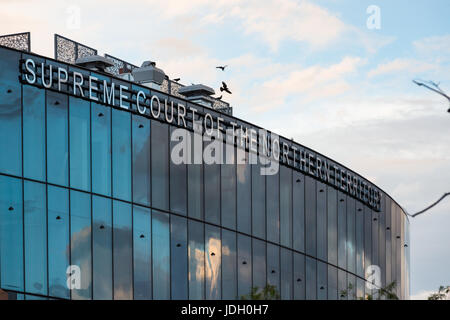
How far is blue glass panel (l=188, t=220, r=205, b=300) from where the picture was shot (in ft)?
144

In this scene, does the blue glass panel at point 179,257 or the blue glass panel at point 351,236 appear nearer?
the blue glass panel at point 179,257

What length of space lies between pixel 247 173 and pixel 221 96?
5006 mm

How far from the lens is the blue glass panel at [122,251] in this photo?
4022 centimetres

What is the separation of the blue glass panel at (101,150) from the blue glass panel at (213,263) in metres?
6.53

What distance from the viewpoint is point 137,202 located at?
135 feet

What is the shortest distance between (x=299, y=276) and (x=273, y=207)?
156 inches

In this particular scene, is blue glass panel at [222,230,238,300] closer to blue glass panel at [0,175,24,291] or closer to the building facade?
the building facade

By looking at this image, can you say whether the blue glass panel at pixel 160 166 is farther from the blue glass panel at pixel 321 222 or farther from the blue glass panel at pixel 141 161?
the blue glass panel at pixel 321 222

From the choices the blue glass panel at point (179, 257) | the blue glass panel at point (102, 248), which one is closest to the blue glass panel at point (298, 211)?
the blue glass panel at point (179, 257)

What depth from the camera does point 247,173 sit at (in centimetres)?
4809

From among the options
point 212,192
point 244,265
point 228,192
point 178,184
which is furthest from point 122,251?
point 244,265

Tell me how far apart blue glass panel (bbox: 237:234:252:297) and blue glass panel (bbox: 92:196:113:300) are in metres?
8.52

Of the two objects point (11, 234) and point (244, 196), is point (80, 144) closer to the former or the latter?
point (11, 234)
